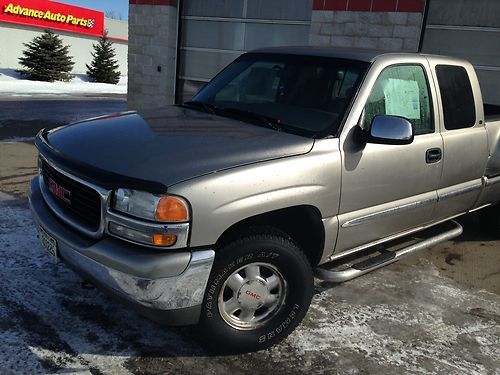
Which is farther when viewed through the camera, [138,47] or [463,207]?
[138,47]

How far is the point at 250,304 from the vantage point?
9.61 ft

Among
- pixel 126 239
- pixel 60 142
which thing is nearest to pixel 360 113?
pixel 126 239

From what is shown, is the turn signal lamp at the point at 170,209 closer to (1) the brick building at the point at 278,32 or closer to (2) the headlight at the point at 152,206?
(2) the headlight at the point at 152,206

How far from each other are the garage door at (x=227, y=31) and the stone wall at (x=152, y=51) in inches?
12.6

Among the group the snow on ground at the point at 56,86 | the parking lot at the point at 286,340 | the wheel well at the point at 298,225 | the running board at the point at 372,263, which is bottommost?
the snow on ground at the point at 56,86

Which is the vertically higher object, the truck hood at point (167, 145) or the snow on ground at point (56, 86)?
the truck hood at point (167, 145)

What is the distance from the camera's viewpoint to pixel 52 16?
35594mm

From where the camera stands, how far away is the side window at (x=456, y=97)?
4.04 metres

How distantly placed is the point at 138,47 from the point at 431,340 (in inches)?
399

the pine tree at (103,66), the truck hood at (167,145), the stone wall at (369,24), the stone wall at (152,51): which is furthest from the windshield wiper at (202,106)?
A: the pine tree at (103,66)

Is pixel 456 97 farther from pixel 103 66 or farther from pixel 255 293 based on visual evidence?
pixel 103 66

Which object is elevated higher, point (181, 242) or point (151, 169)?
point (151, 169)

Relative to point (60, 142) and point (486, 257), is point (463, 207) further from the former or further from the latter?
point (60, 142)

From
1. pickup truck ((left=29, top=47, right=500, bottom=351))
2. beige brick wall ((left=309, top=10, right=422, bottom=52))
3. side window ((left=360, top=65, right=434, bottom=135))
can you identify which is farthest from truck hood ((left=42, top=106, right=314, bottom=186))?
beige brick wall ((left=309, top=10, right=422, bottom=52))
